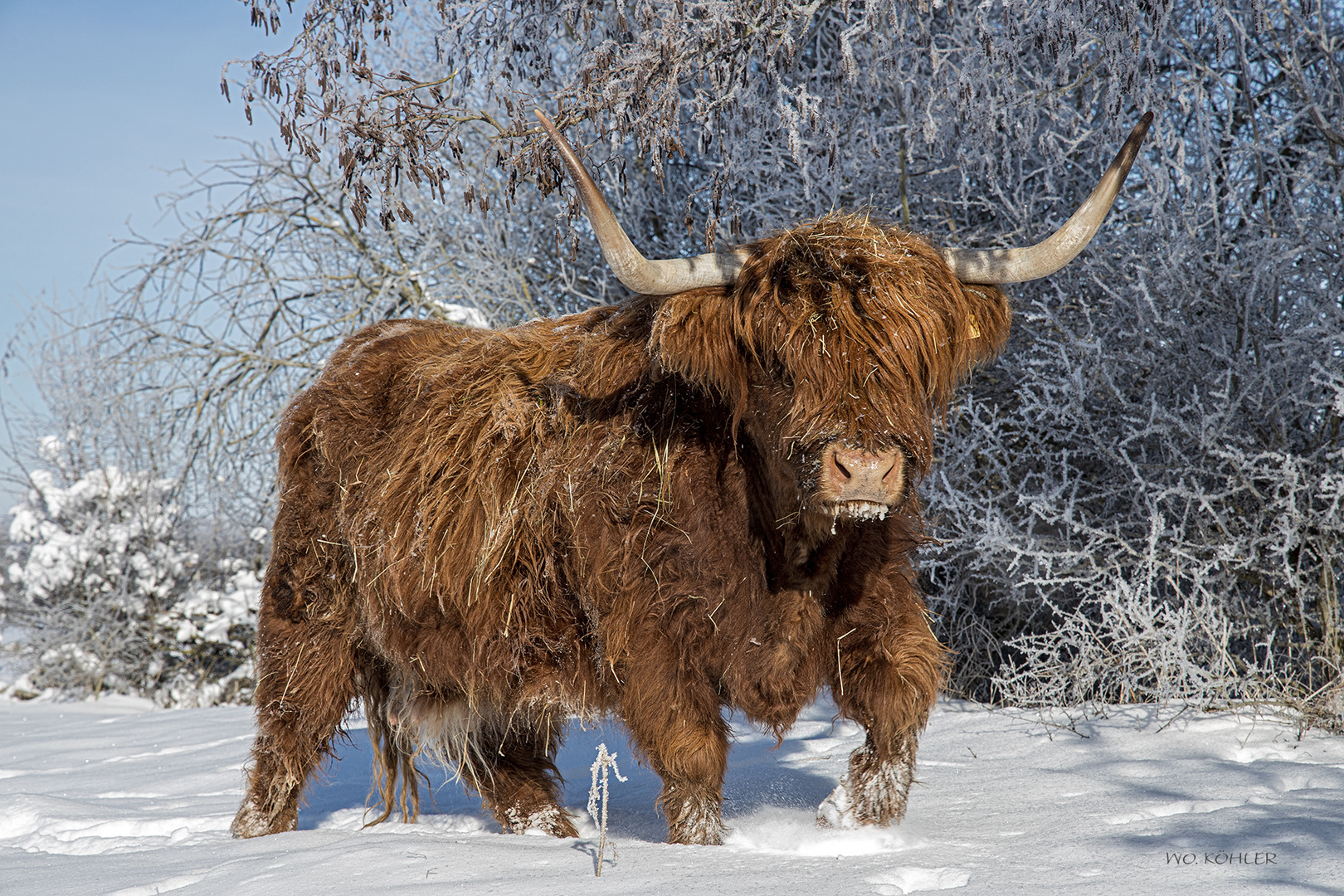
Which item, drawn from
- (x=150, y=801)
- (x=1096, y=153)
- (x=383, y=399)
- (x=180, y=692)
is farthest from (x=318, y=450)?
(x=180, y=692)

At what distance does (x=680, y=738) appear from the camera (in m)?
2.64

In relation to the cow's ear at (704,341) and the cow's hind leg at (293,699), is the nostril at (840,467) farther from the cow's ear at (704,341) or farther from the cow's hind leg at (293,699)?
the cow's hind leg at (293,699)

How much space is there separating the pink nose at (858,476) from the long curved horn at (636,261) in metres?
0.69

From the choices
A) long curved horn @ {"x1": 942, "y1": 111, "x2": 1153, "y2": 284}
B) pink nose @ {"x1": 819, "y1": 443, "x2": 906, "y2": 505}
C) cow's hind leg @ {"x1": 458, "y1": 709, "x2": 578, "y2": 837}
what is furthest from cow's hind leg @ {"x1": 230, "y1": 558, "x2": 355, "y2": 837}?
long curved horn @ {"x1": 942, "y1": 111, "x2": 1153, "y2": 284}

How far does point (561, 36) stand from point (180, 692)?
6.21 metres

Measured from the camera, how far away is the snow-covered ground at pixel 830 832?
82.5 inches

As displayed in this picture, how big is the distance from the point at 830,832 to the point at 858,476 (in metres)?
1.01

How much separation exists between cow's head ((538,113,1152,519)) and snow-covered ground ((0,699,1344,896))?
0.84 m

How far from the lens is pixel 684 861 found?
7.80 feet

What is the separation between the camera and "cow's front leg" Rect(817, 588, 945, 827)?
104 inches

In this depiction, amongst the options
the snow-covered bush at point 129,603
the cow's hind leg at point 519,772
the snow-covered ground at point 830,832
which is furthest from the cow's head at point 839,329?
the snow-covered bush at point 129,603

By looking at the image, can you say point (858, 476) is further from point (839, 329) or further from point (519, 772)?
point (519, 772)

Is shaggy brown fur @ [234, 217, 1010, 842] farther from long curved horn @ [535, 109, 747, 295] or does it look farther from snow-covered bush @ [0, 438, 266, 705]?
snow-covered bush @ [0, 438, 266, 705]

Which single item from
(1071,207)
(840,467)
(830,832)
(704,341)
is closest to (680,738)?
(830,832)
